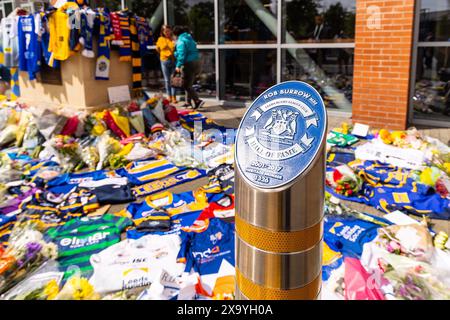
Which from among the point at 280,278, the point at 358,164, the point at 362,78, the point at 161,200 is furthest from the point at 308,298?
the point at 362,78

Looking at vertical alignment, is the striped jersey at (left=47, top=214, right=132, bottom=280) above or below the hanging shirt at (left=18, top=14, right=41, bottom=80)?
below

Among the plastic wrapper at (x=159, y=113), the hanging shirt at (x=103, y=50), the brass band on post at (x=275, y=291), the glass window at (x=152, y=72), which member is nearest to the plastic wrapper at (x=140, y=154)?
the plastic wrapper at (x=159, y=113)

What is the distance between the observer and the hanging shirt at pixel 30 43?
22.2 ft

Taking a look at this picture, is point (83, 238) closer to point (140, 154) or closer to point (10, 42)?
point (140, 154)

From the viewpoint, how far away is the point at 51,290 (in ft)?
8.77

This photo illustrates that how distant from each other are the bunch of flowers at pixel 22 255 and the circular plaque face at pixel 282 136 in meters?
2.09

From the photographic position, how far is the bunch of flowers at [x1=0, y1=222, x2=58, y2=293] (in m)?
2.91

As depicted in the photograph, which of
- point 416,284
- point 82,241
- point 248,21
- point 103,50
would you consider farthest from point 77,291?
point 248,21

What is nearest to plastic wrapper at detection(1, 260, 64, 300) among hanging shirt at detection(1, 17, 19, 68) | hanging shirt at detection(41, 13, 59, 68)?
hanging shirt at detection(41, 13, 59, 68)

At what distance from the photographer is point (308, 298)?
180 cm

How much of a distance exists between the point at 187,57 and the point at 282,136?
6828 millimetres

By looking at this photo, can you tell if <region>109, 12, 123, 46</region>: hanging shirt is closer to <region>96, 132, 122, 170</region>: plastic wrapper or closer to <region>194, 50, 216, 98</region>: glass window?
<region>96, 132, 122, 170</region>: plastic wrapper

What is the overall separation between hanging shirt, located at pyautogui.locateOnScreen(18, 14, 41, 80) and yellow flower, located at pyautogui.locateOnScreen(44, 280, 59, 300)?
5186 millimetres

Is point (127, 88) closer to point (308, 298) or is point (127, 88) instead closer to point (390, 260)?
point (390, 260)
